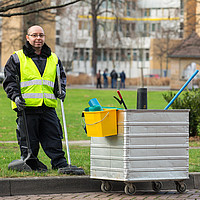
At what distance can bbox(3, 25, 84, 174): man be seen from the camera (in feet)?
27.5

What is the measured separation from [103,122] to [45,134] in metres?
1.38

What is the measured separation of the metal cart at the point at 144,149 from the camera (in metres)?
7.54

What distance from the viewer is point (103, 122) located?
24.6 feet

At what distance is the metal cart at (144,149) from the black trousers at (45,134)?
0.85 m

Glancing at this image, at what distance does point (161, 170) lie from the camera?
25.2ft

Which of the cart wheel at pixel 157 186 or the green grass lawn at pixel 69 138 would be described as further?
the green grass lawn at pixel 69 138

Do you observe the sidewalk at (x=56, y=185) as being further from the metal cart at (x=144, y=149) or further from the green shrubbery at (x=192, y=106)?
the green shrubbery at (x=192, y=106)

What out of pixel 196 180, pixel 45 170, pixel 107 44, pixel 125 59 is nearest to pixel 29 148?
pixel 45 170

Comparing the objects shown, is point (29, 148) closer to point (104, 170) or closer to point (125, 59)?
point (104, 170)

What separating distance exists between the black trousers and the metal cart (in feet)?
2.79

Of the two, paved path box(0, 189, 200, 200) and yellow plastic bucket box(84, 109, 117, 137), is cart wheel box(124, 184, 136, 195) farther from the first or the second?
yellow plastic bucket box(84, 109, 117, 137)

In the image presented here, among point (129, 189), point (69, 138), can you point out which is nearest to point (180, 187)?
point (129, 189)

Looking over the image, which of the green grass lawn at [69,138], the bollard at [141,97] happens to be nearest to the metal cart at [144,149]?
the bollard at [141,97]

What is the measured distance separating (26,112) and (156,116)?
1.86 m
